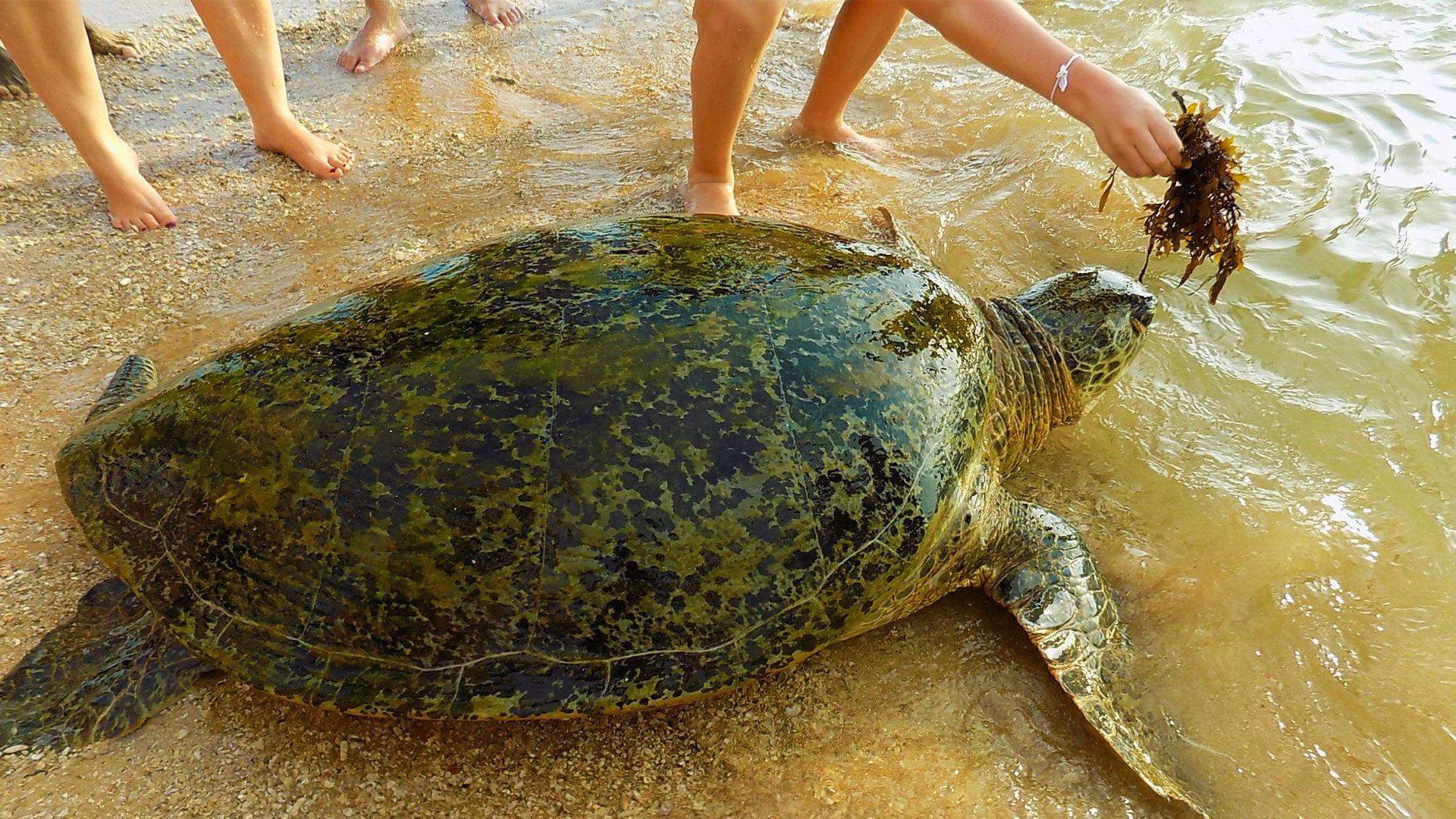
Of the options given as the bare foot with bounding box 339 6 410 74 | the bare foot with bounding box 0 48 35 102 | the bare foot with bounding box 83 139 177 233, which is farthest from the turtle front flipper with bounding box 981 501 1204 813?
the bare foot with bounding box 0 48 35 102

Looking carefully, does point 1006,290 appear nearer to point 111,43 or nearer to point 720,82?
point 720,82

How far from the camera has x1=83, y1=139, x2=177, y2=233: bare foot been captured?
324 centimetres

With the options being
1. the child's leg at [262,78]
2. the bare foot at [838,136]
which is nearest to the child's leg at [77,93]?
the child's leg at [262,78]

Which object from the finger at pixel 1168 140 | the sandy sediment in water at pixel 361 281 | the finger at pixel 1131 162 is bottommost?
the sandy sediment in water at pixel 361 281

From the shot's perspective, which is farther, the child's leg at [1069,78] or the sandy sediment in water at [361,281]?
the child's leg at [1069,78]

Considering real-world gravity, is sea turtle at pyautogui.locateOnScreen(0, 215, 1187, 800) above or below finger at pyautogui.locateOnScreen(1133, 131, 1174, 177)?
below

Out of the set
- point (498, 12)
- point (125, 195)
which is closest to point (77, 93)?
point (125, 195)

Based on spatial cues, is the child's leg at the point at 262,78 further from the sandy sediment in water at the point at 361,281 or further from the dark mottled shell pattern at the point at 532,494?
the dark mottled shell pattern at the point at 532,494

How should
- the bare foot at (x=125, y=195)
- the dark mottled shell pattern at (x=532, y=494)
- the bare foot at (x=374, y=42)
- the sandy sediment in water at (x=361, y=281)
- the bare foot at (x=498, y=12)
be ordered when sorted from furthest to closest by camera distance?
1. the bare foot at (x=498, y=12)
2. the bare foot at (x=374, y=42)
3. the bare foot at (x=125, y=195)
4. the sandy sediment in water at (x=361, y=281)
5. the dark mottled shell pattern at (x=532, y=494)

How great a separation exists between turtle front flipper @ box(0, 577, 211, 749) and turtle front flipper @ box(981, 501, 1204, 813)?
6.93ft

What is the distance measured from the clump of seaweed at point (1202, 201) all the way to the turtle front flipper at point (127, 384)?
3.12 meters

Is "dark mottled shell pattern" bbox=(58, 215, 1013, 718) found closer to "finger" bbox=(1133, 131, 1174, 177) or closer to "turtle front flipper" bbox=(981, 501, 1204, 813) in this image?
"turtle front flipper" bbox=(981, 501, 1204, 813)

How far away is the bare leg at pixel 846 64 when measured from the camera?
375 cm

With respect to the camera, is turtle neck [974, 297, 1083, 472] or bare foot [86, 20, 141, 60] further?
bare foot [86, 20, 141, 60]
